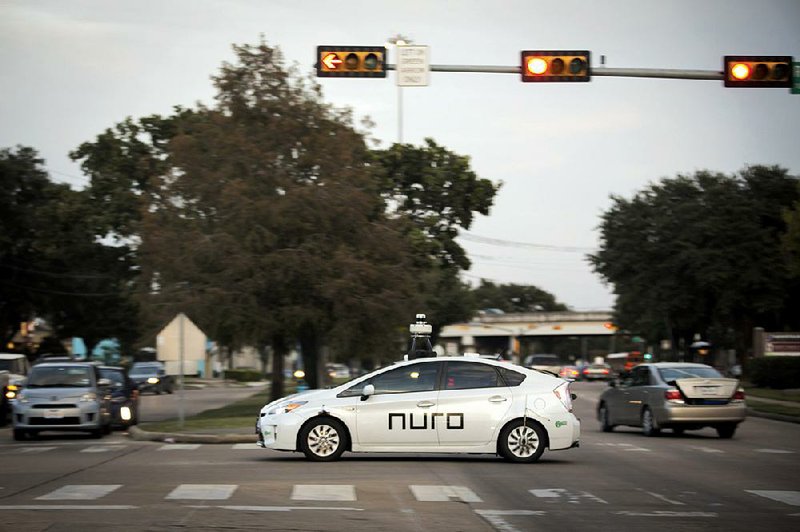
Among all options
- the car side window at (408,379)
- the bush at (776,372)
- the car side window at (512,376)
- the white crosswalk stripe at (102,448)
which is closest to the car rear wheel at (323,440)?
the car side window at (408,379)

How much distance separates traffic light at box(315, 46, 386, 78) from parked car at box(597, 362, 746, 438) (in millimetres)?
9974

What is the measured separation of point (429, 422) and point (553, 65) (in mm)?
5526

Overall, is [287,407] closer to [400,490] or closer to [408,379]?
[408,379]

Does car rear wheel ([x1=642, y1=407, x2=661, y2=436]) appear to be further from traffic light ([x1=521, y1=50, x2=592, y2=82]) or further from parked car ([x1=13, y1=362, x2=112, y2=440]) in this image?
parked car ([x1=13, y1=362, x2=112, y2=440])

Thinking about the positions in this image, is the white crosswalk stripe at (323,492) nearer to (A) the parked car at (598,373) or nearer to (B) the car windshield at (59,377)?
(B) the car windshield at (59,377)

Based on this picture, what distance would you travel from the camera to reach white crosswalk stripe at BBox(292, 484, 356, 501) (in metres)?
13.2

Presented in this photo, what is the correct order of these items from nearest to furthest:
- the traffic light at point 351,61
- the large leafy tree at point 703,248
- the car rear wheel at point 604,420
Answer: the traffic light at point 351,61, the car rear wheel at point 604,420, the large leafy tree at point 703,248

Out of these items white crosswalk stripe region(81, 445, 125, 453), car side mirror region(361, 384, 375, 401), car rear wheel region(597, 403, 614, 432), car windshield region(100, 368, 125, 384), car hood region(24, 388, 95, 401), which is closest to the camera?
car side mirror region(361, 384, 375, 401)

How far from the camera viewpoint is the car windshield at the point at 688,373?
24656 millimetres

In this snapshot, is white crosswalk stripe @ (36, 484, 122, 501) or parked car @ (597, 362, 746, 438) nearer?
white crosswalk stripe @ (36, 484, 122, 501)

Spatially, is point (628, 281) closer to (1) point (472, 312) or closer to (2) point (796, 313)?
(2) point (796, 313)

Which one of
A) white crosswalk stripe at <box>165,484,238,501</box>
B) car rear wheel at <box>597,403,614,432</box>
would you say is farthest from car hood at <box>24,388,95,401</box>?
white crosswalk stripe at <box>165,484,238,501</box>

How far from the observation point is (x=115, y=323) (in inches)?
2977

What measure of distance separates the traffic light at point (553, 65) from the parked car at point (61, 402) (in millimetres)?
12376
